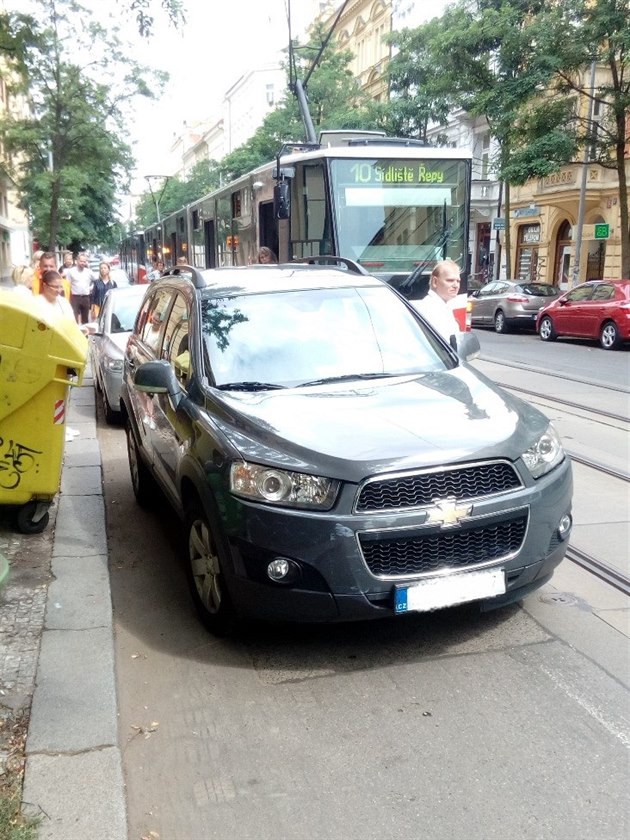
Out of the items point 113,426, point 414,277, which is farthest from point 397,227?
point 113,426

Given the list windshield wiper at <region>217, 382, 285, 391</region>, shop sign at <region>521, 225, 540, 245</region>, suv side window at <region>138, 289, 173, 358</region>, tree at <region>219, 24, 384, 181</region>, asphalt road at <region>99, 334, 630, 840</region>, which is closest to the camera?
asphalt road at <region>99, 334, 630, 840</region>

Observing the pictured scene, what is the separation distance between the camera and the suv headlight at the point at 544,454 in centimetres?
399

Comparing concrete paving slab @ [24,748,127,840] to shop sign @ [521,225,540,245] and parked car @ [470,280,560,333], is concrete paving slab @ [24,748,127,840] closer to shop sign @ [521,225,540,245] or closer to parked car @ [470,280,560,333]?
parked car @ [470,280,560,333]

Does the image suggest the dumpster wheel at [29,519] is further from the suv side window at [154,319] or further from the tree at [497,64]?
the tree at [497,64]

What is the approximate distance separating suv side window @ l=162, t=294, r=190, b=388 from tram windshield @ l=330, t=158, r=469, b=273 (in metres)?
7.66

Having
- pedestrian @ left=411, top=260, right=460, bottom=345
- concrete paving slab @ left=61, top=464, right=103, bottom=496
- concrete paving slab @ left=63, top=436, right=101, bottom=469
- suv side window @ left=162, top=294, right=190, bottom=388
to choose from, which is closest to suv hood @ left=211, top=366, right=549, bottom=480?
suv side window @ left=162, top=294, right=190, bottom=388

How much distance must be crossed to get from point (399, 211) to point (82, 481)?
791cm

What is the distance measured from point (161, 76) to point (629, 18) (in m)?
15.0

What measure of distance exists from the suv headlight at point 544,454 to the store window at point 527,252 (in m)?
33.3

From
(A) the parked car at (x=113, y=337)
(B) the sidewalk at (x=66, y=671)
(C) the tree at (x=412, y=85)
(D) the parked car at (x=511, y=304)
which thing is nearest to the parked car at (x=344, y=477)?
(B) the sidewalk at (x=66, y=671)

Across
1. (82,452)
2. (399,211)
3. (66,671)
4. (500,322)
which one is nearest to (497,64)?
(500,322)

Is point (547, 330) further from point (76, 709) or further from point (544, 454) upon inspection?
point (76, 709)

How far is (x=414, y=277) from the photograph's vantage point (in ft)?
41.1

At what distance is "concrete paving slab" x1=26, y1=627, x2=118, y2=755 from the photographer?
10.7ft
